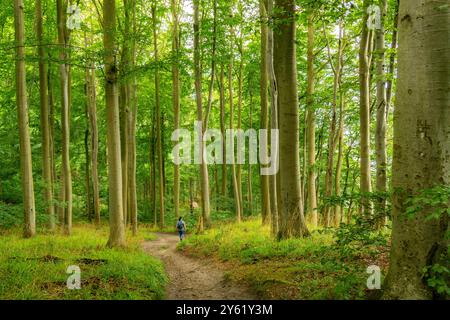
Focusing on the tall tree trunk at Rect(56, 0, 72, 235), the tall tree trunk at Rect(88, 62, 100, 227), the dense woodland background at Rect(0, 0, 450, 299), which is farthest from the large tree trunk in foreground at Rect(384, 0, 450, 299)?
the tall tree trunk at Rect(88, 62, 100, 227)

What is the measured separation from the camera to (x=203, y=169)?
15602 millimetres

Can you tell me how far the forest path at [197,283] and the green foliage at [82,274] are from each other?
41 cm

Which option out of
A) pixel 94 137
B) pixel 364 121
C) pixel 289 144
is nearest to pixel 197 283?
pixel 289 144

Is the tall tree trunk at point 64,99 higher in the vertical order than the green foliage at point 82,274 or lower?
higher

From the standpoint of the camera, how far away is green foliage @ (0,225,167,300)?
5.50 meters

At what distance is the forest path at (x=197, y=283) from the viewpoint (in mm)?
6383

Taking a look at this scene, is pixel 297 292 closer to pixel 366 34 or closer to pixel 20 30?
pixel 366 34

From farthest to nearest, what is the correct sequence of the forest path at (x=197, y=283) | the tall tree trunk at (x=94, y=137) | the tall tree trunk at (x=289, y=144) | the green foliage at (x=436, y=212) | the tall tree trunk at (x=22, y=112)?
the tall tree trunk at (x=94, y=137) < the tall tree trunk at (x=22, y=112) < the tall tree trunk at (x=289, y=144) < the forest path at (x=197, y=283) < the green foliage at (x=436, y=212)

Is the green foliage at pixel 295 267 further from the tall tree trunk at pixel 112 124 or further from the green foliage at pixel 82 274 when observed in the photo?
the tall tree trunk at pixel 112 124

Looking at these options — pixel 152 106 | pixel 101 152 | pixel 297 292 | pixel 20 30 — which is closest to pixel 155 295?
pixel 297 292

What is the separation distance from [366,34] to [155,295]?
9182mm

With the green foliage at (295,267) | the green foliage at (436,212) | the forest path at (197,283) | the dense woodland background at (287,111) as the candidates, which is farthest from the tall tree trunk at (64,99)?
the green foliage at (436,212)

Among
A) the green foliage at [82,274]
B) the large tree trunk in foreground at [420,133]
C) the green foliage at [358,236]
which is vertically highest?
the large tree trunk in foreground at [420,133]

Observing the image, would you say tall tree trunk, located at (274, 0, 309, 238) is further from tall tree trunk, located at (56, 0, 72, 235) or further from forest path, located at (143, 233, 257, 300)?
tall tree trunk, located at (56, 0, 72, 235)
